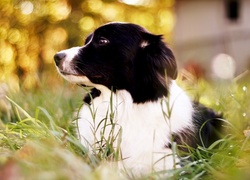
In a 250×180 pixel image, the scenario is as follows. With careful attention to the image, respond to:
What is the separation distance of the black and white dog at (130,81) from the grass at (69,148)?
0.25 meters

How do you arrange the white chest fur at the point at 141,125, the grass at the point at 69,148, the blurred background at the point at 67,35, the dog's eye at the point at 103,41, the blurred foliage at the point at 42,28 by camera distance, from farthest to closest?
the blurred foliage at the point at 42,28 → the blurred background at the point at 67,35 → the dog's eye at the point at 103,41 → the white chest fur at the point at 141,125 → the grass at the point at 69,148

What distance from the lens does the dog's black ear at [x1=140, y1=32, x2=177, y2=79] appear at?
11.7 feet

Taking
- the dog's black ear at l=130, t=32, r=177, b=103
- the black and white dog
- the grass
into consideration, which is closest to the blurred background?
the grass

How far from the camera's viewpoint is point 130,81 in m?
3.58

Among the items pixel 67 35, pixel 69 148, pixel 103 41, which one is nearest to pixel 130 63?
pixel 103 41

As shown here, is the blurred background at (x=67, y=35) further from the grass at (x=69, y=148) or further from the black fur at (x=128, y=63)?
the black fur at (x=128, y=63)

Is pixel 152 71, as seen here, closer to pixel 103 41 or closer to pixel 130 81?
pixel 130 81

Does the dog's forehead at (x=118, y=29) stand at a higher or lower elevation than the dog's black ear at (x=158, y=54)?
higher

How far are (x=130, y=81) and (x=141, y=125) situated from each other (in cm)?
34

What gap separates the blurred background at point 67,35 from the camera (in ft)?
25.0

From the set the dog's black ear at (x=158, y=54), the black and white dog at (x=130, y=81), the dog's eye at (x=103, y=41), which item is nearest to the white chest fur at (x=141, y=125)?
the black and white dog at (x=130, y=81)

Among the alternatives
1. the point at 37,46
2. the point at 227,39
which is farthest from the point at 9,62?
the point at 227,39

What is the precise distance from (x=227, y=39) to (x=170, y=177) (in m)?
21.0

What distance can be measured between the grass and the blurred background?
2.05 feet
